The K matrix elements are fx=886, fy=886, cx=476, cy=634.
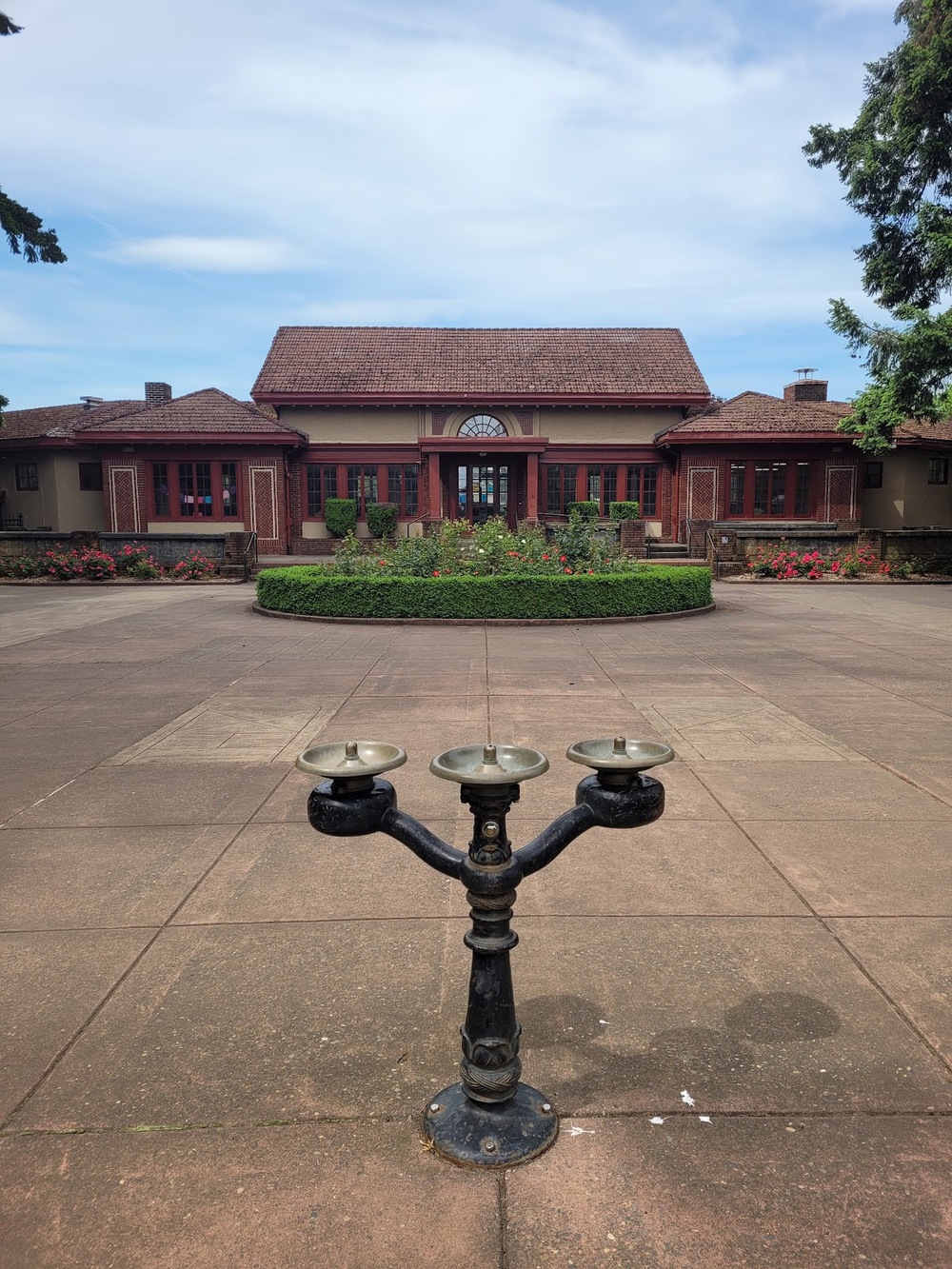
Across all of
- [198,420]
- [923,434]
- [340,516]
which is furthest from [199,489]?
[923,434]

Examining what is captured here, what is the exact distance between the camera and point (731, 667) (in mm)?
10125

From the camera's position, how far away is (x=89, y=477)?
1267 inches

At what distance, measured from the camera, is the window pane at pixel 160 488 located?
30.1 m

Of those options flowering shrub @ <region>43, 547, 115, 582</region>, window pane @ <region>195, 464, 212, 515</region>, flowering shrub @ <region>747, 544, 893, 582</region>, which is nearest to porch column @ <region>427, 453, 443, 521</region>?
window pane @ <region>195, 464, 212, 515</region>

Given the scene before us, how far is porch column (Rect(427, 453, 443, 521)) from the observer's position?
3033 centimetres

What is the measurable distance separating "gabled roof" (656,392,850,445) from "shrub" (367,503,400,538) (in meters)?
9.59

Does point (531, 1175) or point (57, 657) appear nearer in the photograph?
point (531, 1175)

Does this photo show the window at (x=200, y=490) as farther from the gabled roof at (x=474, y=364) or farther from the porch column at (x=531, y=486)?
the porch column at (x=531, y=486)

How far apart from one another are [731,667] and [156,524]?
24.6 m

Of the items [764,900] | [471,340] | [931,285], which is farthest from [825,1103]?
[471,340]

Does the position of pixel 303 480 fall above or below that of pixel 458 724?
above

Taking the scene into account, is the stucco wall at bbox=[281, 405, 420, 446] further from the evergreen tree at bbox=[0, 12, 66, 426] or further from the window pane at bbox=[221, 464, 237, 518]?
the evergreen tree at bbox=[0, 12, 66, 426]

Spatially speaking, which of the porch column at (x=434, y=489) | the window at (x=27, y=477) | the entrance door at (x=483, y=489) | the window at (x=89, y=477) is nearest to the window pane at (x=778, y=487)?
the entrance door at (x=483, y=489)

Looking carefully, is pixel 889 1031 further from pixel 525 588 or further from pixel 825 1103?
pixel 525 588
